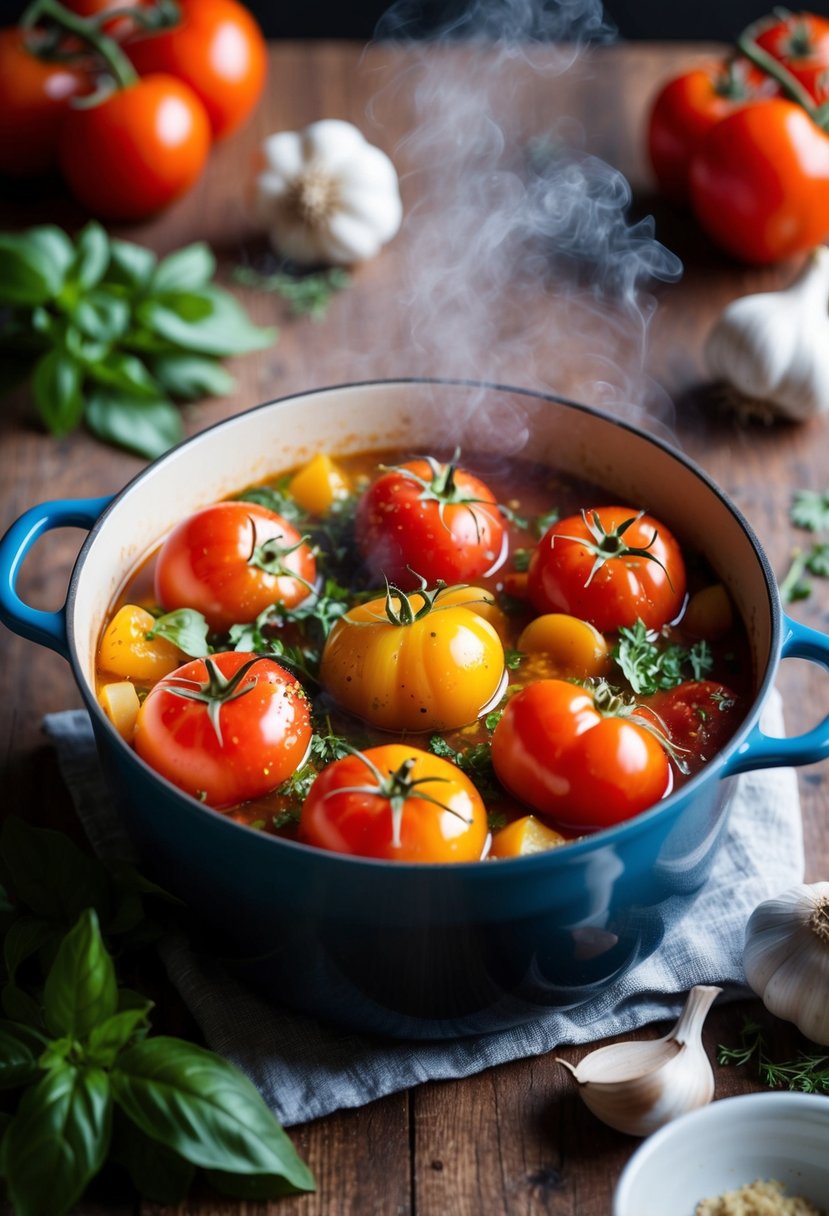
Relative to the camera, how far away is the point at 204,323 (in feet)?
8.54

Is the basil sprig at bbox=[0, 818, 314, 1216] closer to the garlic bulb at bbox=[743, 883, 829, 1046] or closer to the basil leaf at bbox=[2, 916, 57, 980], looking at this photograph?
the basil leaf at bbox=[2, 916, 57, 980]

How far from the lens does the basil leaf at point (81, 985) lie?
1365 mm

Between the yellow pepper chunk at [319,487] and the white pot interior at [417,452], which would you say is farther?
the yellow pepper chunk at [319,487]

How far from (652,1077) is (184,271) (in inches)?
71.0

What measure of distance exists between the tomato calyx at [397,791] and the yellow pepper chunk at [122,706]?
0.35 meters

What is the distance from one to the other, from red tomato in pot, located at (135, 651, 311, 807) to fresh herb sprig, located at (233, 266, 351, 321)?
4.58 ft

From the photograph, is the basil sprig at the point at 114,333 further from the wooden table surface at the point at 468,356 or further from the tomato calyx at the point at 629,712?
the tomato calyx at the point at 629,712

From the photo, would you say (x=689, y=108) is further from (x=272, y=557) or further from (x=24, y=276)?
(x=272, y=557)

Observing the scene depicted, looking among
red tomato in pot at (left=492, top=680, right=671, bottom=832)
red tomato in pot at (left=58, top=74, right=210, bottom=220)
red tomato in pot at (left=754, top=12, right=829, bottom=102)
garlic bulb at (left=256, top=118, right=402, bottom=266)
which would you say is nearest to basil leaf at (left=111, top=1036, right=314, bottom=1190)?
red tomato in pot at (left=492, top=680, right=671, bottom=832)

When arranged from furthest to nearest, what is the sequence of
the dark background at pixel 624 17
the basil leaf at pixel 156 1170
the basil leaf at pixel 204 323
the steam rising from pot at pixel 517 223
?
the dark background at pixel 624 17, the steam rising from pot at pixel 517 223, the basil leaf at pixel 204 323, the basil leaf at pixel 156 1170

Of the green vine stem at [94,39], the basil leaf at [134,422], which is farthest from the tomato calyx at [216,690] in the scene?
the green vine stem at [94,39]

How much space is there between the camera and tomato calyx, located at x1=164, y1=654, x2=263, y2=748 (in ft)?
5.02

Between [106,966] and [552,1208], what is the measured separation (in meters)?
0.56

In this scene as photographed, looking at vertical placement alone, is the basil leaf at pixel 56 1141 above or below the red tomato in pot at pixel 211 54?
below
